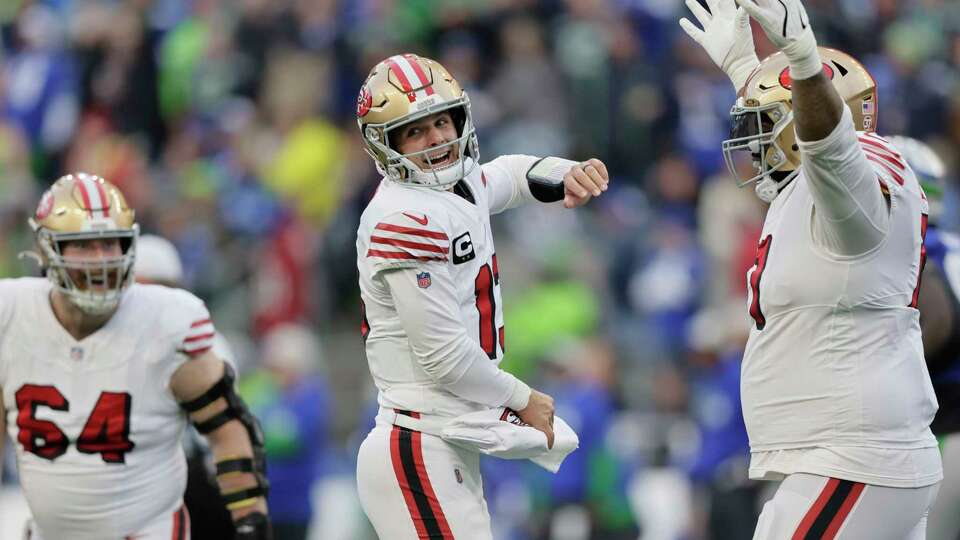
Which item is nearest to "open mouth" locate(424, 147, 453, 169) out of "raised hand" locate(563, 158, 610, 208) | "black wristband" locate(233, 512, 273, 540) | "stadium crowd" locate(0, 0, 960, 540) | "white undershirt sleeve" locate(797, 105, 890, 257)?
"raised hand" locate(563, 158, 610, 208)

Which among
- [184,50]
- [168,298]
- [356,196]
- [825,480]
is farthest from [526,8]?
[825,480]

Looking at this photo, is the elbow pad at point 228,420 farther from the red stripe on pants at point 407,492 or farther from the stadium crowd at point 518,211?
the stadium crowd at point 518,211

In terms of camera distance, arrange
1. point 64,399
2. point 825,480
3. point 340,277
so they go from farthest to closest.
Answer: point 340,277
point 64,399
point 825,480

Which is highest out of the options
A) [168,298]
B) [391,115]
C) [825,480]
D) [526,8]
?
[526,8]

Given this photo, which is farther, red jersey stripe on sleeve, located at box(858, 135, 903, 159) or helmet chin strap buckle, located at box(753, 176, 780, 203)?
helmet chin strap buckle, located at box(753, 176, 780, 203)

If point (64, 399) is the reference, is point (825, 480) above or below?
below

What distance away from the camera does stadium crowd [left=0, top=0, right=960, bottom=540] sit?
28.9ft

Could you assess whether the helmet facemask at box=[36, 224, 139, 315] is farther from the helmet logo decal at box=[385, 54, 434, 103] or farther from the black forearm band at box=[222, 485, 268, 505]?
the helmet logo decal at box=[385, 54, 434, 103]

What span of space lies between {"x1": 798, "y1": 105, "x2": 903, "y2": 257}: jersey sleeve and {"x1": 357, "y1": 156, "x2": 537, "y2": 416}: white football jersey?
1.01 metres

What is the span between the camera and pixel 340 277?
1057 centimetres

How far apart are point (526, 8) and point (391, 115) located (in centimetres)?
652

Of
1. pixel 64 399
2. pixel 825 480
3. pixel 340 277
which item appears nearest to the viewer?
pixel 825 480

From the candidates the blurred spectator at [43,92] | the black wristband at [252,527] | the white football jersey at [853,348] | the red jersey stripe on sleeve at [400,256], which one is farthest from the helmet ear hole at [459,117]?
the blurred spectator at [43,92]

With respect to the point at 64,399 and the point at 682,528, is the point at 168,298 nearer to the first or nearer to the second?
the point at 64,399
